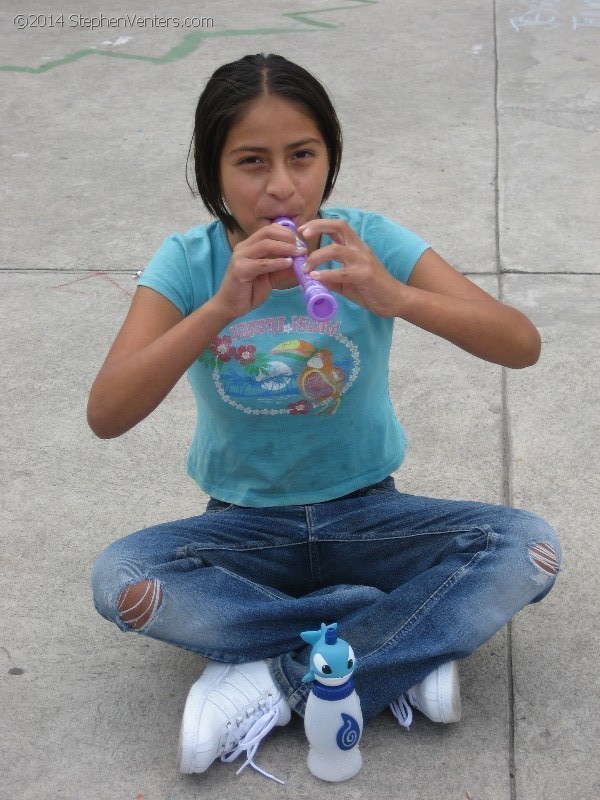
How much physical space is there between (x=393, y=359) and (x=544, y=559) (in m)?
1.34

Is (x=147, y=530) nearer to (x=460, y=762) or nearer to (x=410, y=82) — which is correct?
(x=460, y=762)

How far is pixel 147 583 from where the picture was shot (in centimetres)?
196

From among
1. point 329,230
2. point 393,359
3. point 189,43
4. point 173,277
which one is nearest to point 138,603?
point 173,277

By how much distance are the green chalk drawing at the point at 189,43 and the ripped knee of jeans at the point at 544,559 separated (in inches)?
189

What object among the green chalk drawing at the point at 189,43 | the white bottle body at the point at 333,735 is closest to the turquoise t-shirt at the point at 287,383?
the white bottle body at the point at 333,735

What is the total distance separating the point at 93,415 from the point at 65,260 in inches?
81.5

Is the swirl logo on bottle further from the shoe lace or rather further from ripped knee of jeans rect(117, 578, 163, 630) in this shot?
ripped knee of jeans rect(117, 578, 163, 630)

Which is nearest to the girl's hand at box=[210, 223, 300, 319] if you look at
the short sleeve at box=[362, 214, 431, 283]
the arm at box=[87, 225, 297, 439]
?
the arm at box=[87, 225, 297, 439]

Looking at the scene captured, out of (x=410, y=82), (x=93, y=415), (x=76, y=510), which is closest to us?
(x=93, y=415)

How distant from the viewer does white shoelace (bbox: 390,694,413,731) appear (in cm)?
198

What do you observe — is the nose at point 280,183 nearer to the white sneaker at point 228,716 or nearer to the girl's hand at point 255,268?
the girl's hand at point 255,268

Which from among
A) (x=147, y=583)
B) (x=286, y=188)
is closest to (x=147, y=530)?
(x=147, y=583)

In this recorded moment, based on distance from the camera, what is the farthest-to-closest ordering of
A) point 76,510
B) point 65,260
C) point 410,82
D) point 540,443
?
point 410,82 < point 65,260 < point 540,443 < point 76,510

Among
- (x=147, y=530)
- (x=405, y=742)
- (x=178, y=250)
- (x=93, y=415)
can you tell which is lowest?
(x=405, y=742)
